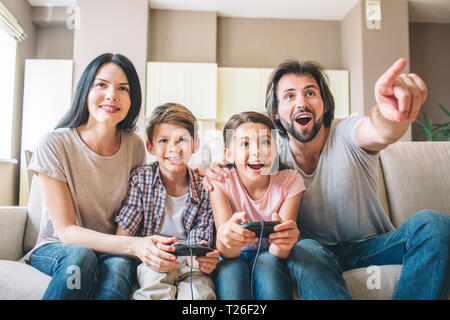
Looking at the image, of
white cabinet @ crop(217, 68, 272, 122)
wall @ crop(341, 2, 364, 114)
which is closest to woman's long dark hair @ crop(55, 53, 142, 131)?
white cabinet @ crop(217, 68, 272, 122)

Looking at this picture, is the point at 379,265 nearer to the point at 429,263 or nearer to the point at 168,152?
the point at 429,263

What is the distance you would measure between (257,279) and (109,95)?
61cm

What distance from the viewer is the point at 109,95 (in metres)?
0.82

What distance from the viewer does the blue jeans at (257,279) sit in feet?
2.18

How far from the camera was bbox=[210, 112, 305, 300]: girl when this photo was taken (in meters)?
0.67

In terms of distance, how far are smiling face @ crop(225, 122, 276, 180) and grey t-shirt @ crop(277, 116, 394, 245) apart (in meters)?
0.13

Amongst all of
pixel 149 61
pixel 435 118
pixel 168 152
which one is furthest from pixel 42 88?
pixel 435 118

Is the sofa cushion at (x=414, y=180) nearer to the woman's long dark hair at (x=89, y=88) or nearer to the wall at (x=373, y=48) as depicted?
the woman's long dark hair at (x=89, y=88)

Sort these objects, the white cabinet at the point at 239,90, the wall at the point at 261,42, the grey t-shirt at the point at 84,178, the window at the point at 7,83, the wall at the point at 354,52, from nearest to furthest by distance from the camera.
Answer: the grey t-shirt at the point at 84,178
the window at the point at 7,83
the wall at the point at 354,52
the white cabinet at the point at 239,90
the wall at the point at 261,42

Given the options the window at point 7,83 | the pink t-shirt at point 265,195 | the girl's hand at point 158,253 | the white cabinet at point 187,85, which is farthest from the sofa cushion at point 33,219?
the white cabinet at point 187,85

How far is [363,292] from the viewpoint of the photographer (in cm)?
73

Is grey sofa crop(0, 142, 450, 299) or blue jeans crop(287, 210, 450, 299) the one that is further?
grey sofa crop(0, 142, 450, 299)

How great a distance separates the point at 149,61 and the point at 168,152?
2.73 meters

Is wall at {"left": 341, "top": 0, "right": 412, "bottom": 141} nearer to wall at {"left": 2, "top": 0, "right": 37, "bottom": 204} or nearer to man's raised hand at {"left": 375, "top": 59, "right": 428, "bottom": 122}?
man's raised hand at {"left": 375, "top": 59, "right": 428, "bottom": 122}
